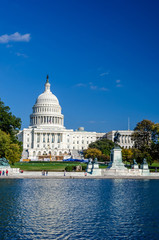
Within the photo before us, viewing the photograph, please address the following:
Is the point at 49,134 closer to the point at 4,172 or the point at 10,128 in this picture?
the point at 10,128

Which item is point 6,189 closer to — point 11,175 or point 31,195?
point 31,195

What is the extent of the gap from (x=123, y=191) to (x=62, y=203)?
8546 millimetres

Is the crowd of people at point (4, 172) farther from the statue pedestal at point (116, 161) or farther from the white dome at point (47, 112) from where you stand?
the white dome at point (47, 112)

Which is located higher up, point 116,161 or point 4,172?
point 116,161

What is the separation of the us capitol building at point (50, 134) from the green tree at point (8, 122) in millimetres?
79971

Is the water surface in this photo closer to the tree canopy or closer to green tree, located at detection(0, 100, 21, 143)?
the tree canopy

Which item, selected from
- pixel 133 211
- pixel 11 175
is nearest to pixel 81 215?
pixel 133 211

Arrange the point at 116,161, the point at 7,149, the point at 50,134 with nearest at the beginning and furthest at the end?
the point at 116,161 → the point at 7,149 → the point at 50,134

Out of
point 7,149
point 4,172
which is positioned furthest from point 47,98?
point 4,172

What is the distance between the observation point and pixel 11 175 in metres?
45.6

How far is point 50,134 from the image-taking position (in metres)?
158

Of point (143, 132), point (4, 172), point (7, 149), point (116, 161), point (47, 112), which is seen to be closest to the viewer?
point (4, 172)

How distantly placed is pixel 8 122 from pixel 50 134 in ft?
301

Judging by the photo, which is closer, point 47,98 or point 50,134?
point 50,134
